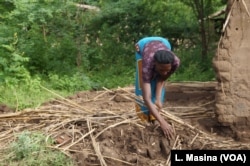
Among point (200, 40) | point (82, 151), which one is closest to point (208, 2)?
point (200, 40)

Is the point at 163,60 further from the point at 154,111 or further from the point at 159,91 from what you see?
the point at 159,91

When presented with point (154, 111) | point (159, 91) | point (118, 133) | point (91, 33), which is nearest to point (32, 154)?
point (118, 133)

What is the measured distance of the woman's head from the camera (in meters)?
5.39

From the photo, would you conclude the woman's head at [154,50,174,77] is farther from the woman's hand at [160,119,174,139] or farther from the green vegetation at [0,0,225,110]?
the green vegetation at [0,0,225,110]

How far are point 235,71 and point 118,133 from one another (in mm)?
1368

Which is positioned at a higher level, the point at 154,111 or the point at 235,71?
the point at 235,71

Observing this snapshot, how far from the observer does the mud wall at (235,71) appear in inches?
228

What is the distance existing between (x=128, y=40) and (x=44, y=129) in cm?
595

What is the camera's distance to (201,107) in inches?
256

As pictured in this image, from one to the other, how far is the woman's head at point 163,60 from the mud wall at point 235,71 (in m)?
0.67

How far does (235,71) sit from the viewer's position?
582cm

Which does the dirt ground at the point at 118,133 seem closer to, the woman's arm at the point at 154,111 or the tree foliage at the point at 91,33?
the woman's arm at the point at 154,111

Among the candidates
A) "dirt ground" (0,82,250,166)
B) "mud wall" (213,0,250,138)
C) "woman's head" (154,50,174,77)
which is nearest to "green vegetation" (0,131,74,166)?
"dirt ground" (0,82,250,166)

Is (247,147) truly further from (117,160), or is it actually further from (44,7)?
(44,7)
